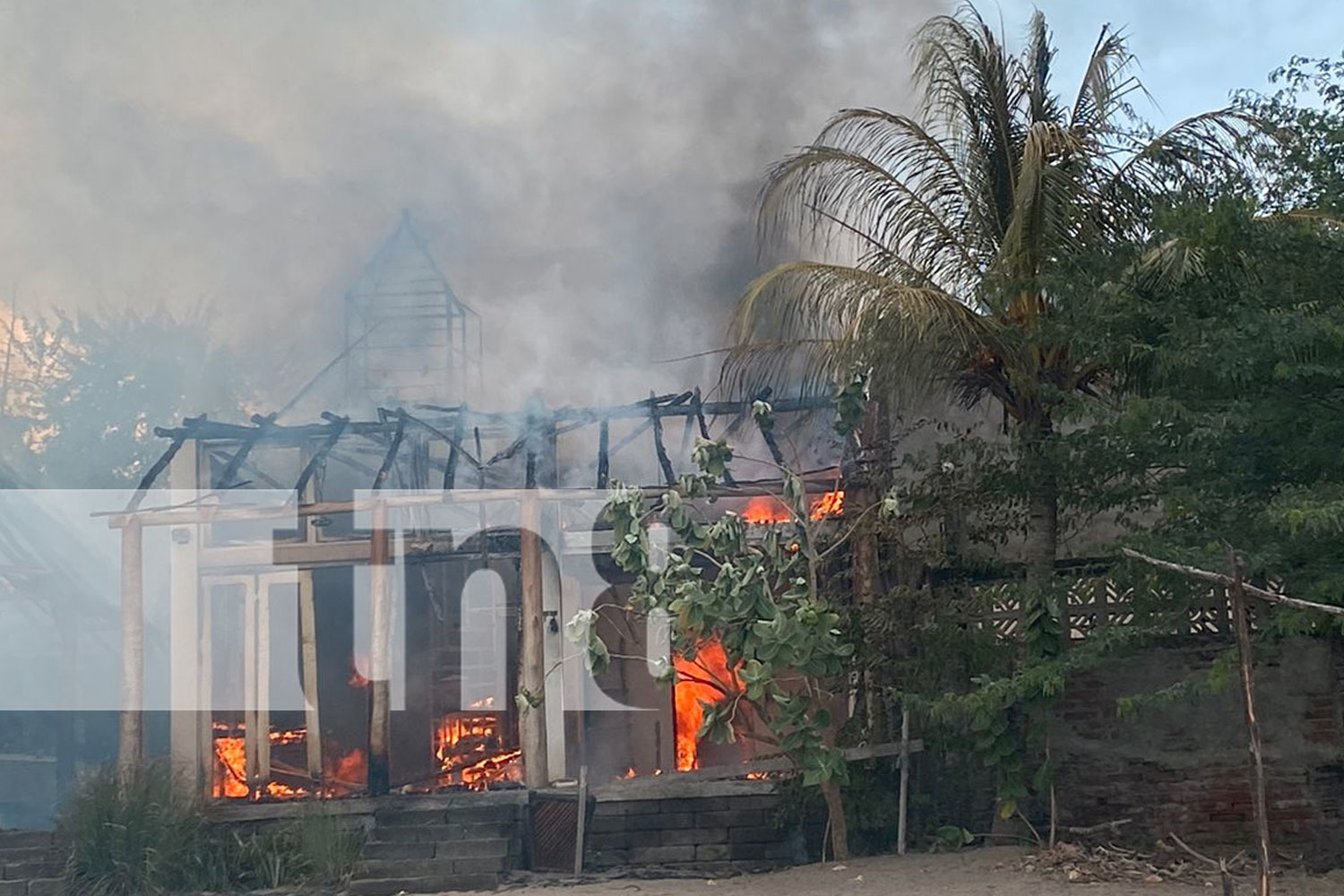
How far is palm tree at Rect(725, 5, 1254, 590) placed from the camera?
888cm

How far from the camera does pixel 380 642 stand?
35.1 ft

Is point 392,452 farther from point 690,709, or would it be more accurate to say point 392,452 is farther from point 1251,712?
point 1251,712

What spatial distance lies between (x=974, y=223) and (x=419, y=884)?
643 cm

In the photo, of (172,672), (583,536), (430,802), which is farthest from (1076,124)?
(172,672)

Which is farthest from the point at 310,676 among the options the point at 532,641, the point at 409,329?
the point at 409,329

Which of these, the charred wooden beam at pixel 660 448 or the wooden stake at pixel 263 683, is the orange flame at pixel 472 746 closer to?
the wooden stake at pixel 263 683

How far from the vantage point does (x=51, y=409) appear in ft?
61.9

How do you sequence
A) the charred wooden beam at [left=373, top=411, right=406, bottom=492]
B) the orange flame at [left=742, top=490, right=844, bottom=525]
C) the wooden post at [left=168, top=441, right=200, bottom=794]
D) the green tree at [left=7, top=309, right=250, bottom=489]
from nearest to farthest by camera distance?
the orange flame at [left=742, top=490, right=844, bottom=525] < the charred wooden beam at [left=373, top=411, right=406, bottom=492] < the wooden post at [left=168, top=441, right=200, bottom=794] < the green tree at [left=7, top=309, right=250, bottom=489]

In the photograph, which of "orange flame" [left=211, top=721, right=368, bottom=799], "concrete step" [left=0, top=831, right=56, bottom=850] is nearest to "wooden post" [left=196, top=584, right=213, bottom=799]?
"orange flame" [left=211, top=721, right=368, bottom=799]

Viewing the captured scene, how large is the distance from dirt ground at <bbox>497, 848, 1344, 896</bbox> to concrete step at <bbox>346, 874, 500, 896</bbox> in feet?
1.45

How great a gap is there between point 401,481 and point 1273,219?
28.0 feet

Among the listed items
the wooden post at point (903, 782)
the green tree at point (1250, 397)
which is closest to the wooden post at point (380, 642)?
the wooden post at point (903, 782)

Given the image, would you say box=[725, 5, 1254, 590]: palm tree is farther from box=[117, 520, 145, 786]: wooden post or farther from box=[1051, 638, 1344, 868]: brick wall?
box=[117, 520, 145, 786]: wooden post

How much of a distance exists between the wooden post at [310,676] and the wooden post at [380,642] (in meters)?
1.80
